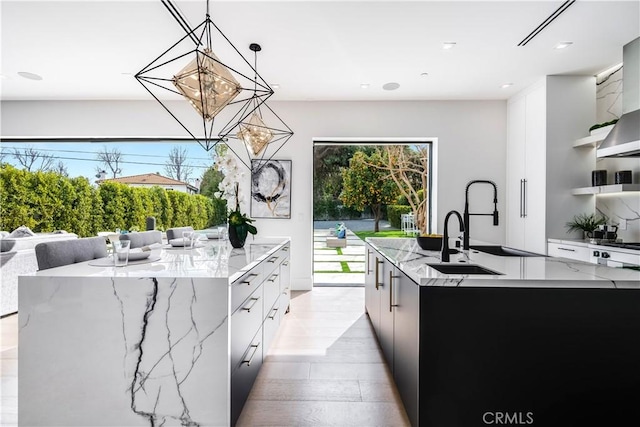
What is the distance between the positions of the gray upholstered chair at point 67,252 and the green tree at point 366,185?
3.78 meters

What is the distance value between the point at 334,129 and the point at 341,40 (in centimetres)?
183

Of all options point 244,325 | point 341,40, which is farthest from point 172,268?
point 341,40

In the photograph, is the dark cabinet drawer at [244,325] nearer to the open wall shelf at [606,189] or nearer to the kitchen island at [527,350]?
the kitchen island at [527,350]

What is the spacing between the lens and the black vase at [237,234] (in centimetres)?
271

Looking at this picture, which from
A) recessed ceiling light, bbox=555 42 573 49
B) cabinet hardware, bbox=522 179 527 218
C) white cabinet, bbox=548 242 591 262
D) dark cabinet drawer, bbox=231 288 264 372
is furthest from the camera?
cabinet hardware, bbox=522 179 527 218

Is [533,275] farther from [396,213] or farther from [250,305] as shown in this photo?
[396,213]

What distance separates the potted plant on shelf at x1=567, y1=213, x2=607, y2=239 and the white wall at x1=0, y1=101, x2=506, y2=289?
99 centimetres

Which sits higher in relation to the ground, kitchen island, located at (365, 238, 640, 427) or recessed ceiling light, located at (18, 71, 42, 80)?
recessed ceiling light, located at (18, 71, 42, 80)

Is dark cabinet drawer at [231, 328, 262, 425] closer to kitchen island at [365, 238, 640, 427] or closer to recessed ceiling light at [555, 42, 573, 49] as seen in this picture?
kitchen island at [365, 238, 640, 427]

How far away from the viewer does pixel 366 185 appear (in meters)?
5.48

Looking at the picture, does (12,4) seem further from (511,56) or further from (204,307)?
(511,56)

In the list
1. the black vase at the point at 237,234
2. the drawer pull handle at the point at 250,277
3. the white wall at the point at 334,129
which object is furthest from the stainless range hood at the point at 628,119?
the black vase at the point at 237,234

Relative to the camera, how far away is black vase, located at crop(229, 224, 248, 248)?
271 cm

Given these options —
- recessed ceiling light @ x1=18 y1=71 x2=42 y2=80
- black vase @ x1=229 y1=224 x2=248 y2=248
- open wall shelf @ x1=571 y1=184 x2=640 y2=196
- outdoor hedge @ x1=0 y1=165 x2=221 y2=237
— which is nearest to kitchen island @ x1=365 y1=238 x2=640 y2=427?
black vase @ x1=229 y1=224 x2=248 y2=248
